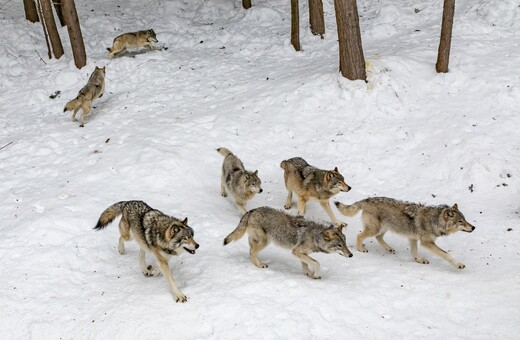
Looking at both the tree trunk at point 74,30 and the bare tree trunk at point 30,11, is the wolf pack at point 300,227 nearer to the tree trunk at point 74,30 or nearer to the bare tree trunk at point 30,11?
the tree trunk at point 74,30

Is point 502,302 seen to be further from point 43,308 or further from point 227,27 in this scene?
point 227,27

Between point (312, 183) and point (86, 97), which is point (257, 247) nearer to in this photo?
point (312, 183)

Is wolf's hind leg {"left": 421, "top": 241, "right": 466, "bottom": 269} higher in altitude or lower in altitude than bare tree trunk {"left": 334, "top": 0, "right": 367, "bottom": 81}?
lower

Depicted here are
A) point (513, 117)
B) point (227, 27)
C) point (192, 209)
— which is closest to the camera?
point (192, 209)

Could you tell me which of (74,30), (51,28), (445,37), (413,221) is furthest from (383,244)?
(51,28)

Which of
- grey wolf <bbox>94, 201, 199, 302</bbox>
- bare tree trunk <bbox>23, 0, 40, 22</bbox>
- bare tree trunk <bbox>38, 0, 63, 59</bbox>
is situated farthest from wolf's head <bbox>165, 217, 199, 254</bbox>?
bare tree trunk <bbox>23, 0, 40, 22</bbox>

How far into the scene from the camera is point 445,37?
1454 centimetres

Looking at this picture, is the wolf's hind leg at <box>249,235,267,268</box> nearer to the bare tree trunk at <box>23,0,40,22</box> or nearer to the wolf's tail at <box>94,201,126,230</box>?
the wolf's tail at <box>94,201,126,230</box>

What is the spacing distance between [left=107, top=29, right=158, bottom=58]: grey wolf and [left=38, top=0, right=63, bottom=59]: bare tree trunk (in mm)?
1912

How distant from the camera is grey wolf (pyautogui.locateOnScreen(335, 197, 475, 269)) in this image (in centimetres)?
952

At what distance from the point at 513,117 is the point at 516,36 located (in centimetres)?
507

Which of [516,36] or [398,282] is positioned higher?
[516,36]

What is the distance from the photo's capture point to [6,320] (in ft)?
26.6

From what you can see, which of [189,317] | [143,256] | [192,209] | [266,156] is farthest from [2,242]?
[266,156]
